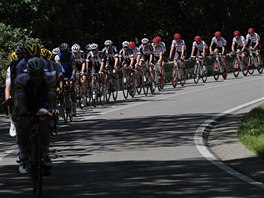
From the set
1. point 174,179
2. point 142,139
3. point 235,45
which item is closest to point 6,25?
point 235,45

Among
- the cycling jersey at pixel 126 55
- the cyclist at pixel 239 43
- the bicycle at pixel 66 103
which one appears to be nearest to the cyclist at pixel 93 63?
the cycling jersey at pixel 126 55

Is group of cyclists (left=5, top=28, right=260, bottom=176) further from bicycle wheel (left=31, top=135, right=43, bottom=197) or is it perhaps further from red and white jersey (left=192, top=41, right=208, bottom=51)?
bicycle wheel (left=31, top=135, right=43, bottom=197)

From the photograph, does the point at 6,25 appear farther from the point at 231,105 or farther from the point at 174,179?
the point at 174,179

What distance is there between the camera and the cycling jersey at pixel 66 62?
18.9 metres

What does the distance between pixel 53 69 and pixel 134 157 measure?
264 centimetres

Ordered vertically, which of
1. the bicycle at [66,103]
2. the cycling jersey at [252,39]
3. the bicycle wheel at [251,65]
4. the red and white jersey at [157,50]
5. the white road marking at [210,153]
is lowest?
the white road marking at [210,153]

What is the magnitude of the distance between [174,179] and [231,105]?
11.3 meters

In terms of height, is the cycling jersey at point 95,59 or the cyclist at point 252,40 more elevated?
the cyclist at point 252,40

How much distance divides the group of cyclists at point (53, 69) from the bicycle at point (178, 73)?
0.89 feet

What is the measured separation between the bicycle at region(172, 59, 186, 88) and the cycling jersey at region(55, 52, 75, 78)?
10769mm

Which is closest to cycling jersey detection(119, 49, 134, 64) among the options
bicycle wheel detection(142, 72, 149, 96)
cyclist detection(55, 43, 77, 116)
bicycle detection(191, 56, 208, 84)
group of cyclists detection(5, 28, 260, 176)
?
group of cyclists detection(5, 28, 260, 176)

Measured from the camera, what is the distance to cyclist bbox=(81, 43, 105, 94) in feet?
77.5

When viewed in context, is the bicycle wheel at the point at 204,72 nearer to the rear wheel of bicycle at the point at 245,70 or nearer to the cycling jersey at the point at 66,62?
the rear wheel of bicycle at the point at 245,70

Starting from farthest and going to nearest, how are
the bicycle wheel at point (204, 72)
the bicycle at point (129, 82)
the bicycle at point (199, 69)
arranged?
1. the bicycle wheel at point (204, 72)
2. the bicycle at point (199, 69)
3. the bicycle at point (129, 82)
